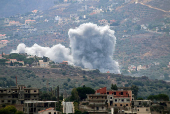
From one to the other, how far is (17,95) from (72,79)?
248 ft

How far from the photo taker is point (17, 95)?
71750 millimetres

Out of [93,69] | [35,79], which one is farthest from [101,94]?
[93,69]

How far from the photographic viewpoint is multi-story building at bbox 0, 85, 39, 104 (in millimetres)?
70125

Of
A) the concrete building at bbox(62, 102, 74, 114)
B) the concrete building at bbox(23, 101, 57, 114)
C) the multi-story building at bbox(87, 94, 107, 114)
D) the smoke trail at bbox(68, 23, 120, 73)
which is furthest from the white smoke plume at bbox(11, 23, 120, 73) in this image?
the concrete building at bbox(23, 101, 57, 114)

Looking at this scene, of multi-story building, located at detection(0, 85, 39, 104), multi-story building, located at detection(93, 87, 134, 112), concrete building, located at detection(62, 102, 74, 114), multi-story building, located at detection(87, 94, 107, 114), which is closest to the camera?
multi-story building, located at detection(87, 94, 107, 114)

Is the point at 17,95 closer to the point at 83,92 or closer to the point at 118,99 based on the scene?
the point at 83,92

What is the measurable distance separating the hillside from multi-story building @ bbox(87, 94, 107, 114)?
2174 inches

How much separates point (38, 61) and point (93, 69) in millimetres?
17308

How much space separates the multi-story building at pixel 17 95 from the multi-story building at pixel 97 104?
8.20 meters

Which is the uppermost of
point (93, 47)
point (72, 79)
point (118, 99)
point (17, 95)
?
point (93, 47)

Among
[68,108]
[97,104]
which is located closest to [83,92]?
[68,108]

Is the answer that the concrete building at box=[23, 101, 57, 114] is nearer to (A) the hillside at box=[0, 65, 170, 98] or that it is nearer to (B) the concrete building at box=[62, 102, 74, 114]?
(B) the concrete building at box=[62, 102, 74, 114]

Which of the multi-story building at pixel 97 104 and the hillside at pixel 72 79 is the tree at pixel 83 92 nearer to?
the multi-story building at pixel 97 104

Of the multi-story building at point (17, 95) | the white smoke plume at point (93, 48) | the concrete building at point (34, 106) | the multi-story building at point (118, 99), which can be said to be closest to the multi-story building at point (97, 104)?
the multi-story building at point (118, 99)
